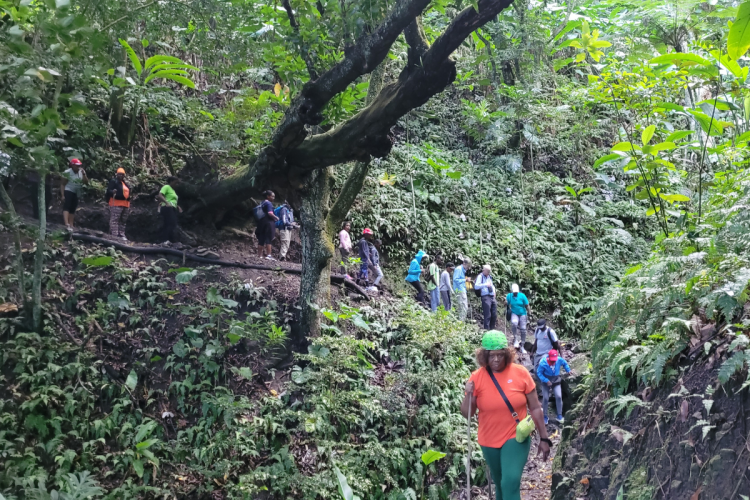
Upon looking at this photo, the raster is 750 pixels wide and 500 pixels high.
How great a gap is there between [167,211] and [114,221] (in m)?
1.01

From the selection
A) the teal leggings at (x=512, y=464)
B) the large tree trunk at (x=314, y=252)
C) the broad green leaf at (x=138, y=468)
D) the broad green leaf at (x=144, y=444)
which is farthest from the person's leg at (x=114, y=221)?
the teal leggings at (x=512, y=464)

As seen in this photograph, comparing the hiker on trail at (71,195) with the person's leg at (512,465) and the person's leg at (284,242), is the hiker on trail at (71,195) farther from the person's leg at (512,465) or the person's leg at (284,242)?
the person's leg at (512,465)

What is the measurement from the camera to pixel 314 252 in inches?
367

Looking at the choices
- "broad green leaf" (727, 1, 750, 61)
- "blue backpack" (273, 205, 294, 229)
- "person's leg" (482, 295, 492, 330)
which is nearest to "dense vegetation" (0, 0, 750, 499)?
"broad green leaf" (727, 1, 750, 61)

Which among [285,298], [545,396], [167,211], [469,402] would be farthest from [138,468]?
[545,396]

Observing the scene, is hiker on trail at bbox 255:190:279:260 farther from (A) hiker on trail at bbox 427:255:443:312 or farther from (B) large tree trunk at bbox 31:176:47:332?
(B) large tree trunk at bbox 31:176:47:332

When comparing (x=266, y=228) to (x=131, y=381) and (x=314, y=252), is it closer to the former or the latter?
(x=314, y=252)

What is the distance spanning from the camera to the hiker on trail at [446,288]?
13.0 m

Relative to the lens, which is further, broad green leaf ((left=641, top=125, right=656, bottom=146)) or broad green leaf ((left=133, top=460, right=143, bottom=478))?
broad green leaf ((left=133, top=460, right=143, bottom=478))

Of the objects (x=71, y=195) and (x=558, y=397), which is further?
(x=71, y=195)

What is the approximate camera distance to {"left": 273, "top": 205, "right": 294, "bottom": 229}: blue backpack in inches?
502

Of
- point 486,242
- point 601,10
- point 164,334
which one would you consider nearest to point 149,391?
point 164,334

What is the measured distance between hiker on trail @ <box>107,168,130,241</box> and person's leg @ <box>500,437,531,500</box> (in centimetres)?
895

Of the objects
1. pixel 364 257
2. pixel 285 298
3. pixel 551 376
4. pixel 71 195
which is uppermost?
pixel 71 195
